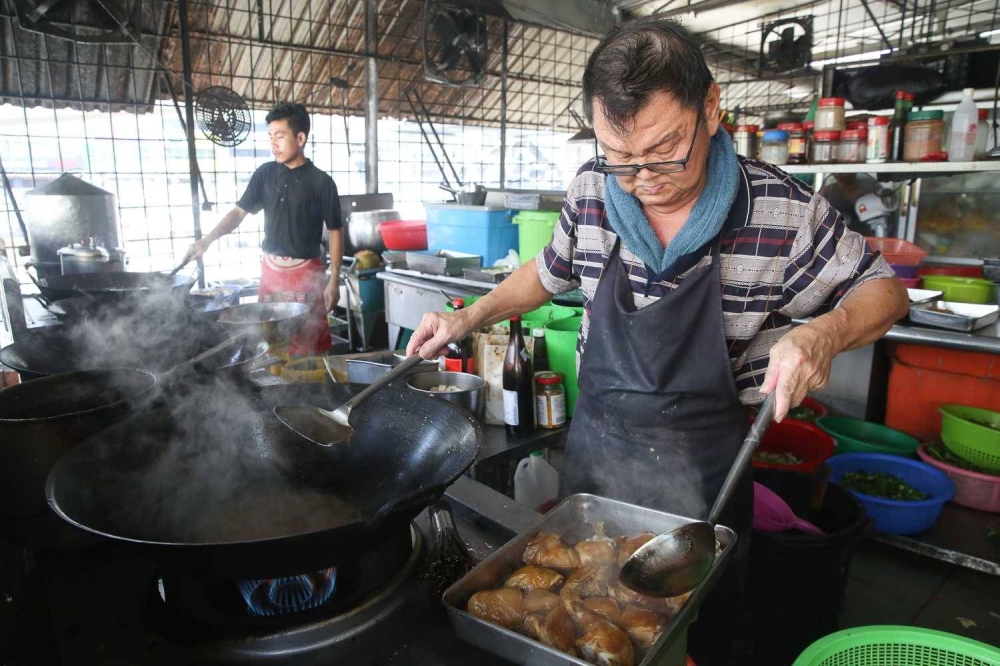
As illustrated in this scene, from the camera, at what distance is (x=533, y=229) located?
4254 mm

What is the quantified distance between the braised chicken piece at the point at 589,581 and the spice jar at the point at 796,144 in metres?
3.36

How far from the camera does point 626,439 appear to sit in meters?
1.69

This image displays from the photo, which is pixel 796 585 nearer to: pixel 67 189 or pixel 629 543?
pixel 629 543

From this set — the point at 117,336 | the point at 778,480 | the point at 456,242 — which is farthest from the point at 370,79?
the point at 778,480

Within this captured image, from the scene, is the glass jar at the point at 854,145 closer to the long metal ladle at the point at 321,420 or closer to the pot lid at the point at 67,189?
the long metal ladle at the point at 321,420

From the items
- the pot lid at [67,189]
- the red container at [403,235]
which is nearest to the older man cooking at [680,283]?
the red container at [403,235]

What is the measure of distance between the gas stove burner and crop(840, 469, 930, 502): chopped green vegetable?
8.85 feet

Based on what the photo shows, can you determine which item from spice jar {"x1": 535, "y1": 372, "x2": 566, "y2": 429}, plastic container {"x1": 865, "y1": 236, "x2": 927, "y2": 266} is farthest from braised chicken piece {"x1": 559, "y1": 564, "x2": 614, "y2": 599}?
plastic container {"x1": 865, "y1": 236, "x2": 927, "y2": 266}

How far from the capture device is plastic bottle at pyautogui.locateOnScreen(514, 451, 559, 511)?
245cm

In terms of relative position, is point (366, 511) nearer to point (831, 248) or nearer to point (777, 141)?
point (831, 248)

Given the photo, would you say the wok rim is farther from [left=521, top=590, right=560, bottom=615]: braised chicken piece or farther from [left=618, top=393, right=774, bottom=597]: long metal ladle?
[left=618, top=393, right=774, bottom=597]: long metal ladle

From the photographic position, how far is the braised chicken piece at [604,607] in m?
1.04

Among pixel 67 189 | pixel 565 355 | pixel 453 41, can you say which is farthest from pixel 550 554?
pixel 453 41

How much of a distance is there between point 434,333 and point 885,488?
2459mm
